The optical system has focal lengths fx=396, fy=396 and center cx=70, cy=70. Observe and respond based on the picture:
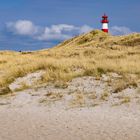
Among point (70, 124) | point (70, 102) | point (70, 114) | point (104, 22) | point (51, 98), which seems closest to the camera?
point (70, 124)

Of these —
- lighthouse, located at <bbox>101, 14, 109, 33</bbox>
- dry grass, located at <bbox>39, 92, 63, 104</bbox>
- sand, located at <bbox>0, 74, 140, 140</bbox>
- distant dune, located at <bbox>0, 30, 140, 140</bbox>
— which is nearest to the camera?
sand, located at <bbox>0, 74, 140, 140</bbox>

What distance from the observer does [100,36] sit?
53.4 metres

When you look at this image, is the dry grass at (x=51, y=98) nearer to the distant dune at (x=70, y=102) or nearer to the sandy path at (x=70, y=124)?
the distant dune at (x=70, y=102)

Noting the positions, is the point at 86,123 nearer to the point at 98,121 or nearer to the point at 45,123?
the point at 98,121

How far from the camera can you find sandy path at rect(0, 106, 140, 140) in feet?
31.6

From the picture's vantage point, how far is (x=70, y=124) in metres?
10.9

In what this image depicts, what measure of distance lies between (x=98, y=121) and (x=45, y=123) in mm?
1499

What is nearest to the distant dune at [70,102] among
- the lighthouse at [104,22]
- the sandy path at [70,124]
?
the sandy path at [70,124]

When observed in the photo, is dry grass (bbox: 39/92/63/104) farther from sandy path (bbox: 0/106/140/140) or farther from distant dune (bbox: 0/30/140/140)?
sandy path (bbox: 0/106/140/140)

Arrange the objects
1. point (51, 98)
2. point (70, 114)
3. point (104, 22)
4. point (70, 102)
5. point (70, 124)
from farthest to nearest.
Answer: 1. point (104, 22)
2. point (51, 98)
3. point (70, 102)
4. point (70, 114)
5. point (70, 124)

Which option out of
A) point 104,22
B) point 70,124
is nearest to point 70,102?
point 70,124

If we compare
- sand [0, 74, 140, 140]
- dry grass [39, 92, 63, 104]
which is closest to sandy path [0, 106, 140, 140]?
sand [0, 74, 140, 140]

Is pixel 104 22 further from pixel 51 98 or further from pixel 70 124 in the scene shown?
pixel 70 124

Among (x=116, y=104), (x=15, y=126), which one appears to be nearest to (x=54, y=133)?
(x=15, y=126)
